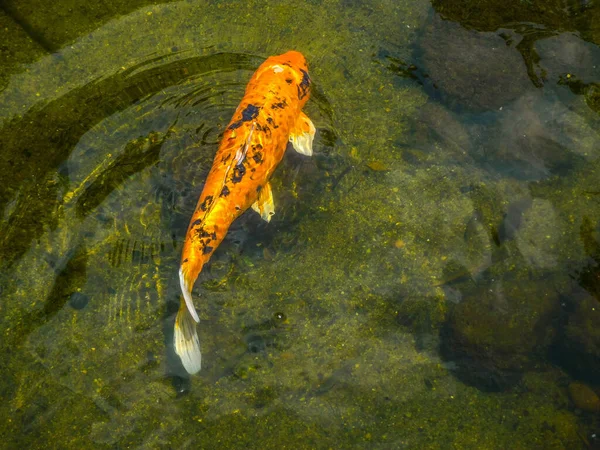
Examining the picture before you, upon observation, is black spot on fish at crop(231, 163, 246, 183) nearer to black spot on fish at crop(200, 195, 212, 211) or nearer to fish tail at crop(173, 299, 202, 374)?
black spot on fish at crop(200, 195, 212, 211)

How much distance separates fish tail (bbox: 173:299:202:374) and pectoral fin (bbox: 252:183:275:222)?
2.90ft

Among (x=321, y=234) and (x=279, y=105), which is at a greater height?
(x=279, y=105)

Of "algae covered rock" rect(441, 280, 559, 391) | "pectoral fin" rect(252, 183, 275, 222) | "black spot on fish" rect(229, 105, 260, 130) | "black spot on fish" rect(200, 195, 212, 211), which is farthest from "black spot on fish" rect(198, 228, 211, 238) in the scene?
"algae covered rock" rect(441, 280, 559, 391)

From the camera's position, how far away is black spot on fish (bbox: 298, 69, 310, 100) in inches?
185

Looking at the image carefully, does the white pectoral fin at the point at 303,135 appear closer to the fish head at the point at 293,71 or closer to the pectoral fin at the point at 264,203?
the fish head at the point at 293,71

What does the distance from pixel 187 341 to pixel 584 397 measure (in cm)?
261

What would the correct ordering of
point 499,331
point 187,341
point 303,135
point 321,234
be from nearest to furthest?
point 187,341, point 499,331, point 321,234, point 303,135

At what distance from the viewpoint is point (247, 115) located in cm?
432

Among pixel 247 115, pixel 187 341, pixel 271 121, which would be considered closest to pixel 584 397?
pixel 187 341

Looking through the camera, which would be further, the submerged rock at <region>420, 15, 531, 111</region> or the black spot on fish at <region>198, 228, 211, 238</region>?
the submerged rock at <region>420, 15, 531, 111</region>

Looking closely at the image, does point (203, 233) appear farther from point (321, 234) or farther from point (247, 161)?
point (321, 234)

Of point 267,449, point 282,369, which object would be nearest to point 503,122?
point 282,369

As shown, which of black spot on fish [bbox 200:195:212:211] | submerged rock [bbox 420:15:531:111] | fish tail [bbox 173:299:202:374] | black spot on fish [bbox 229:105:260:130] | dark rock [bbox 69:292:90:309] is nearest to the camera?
fish tail [bbox 173:299:202:374]

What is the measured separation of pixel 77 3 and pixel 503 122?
3785 millimetres
